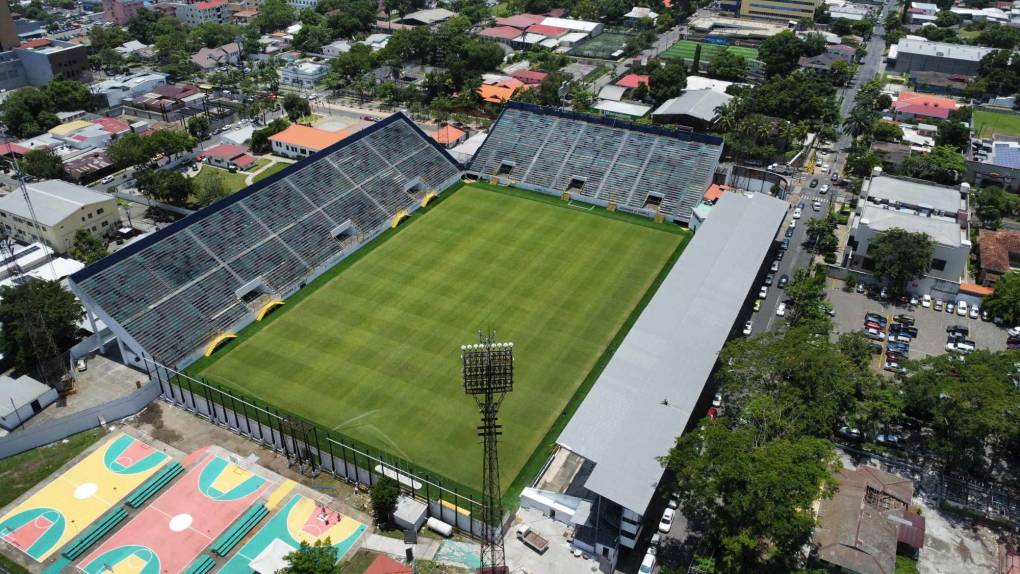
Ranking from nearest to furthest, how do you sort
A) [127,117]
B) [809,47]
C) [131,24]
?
[127,117], [809,47], [131,24]

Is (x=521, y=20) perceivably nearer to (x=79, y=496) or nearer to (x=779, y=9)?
(x=779, y=9)

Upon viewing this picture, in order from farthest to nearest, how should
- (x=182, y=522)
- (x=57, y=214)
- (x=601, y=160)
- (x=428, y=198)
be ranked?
(x=601, y=160) → (x=428, y=198) → (x=57, y=214) → (x=182, y=522)

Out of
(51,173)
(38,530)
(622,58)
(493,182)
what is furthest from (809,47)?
(38,530)

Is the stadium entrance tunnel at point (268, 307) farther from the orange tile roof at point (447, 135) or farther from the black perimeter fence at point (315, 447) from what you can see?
the orange tile roof at point (447, 135)

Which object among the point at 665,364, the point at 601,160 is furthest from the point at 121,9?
Answer: the point at 665,364

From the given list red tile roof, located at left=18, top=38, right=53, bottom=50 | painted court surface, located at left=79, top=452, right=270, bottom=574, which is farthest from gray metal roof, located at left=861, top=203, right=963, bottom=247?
red tile roof, located at left=18, top=38, right=53, bottom=50

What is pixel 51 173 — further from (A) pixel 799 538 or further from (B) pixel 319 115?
(A) pixel 799 538
